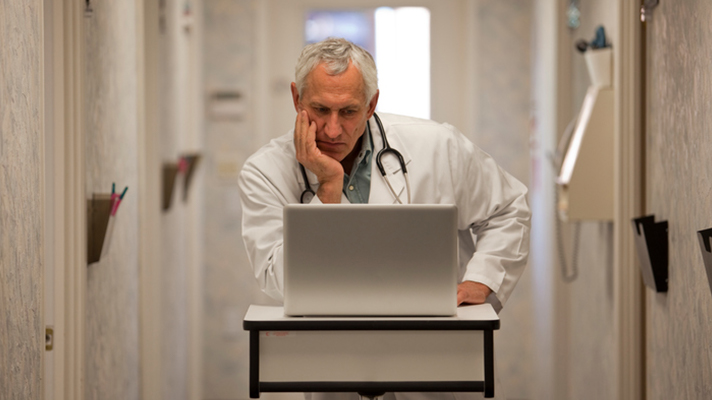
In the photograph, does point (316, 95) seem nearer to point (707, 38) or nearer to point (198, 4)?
point (707, 38)

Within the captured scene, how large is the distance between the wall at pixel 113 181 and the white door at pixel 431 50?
57.7 inches

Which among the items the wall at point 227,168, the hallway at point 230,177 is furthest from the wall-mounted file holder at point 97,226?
the wall at point 227,168

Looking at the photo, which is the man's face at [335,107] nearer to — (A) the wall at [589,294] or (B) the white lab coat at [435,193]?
(B) the white lab coat at [435,193]

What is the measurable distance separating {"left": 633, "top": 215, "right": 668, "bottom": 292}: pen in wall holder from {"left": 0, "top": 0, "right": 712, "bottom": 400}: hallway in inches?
1.7

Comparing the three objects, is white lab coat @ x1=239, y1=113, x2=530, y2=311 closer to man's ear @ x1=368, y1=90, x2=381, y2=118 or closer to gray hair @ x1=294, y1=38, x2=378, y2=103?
man's ear @ x1=368, y1=90, x2=381, y2=118

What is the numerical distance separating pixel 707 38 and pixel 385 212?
0.89 m

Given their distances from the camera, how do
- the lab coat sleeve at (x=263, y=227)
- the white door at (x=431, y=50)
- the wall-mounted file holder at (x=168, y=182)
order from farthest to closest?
the white door at (x=431, y=50) < the wall-mounted file holder at (x=168, y=182) < the lab coat sleeve at (x=263, y=227)

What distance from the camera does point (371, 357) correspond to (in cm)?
134

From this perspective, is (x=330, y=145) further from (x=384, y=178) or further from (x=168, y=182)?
(x=168, y=182)

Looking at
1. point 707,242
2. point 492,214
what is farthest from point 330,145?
point 707,242

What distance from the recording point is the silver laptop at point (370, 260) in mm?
1322

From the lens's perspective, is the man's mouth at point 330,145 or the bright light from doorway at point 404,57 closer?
the man's mouth at point 330,145

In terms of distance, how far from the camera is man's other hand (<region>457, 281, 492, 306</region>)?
1.60 metres

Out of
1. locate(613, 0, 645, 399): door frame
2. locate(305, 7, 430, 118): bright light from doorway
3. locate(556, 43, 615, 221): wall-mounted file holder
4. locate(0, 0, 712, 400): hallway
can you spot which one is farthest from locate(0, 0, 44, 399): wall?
locate(305, 7, 430, 118): bright light from doorway
